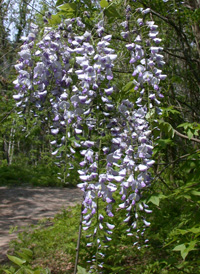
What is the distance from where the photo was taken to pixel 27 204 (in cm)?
713

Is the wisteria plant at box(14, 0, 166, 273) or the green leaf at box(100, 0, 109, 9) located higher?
the green leaf at box(100, 0, 109, 9)

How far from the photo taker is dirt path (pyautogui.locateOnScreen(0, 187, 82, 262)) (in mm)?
5383

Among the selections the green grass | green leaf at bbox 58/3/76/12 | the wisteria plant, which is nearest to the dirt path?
the green grass

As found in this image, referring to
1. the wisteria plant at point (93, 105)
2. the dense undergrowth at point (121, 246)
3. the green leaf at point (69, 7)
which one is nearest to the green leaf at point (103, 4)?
the wisteria plant at point (93, 105)

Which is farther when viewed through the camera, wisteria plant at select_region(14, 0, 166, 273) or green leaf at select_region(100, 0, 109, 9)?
green leaf at select_region(100, 0, 109, 9)

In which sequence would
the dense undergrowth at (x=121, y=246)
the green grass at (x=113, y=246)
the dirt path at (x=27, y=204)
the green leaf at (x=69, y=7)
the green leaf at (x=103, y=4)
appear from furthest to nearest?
1. the dirt path at (x=27, y=204)
2. the green grass at (x=113, y=246)
3. the dense undergrowth at (x=121, y=246)
4. the green leaf at (x=69, y=7)
5. the green leaf at (x=103, y=4)

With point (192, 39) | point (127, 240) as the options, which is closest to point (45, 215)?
point (127, 240)

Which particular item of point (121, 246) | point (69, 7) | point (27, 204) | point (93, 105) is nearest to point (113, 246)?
point (121, 246)

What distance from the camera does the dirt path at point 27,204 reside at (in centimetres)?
538

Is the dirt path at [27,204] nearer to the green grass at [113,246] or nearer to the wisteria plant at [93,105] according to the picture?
the green grass at [113,246]

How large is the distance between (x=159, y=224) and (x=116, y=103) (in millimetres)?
2341

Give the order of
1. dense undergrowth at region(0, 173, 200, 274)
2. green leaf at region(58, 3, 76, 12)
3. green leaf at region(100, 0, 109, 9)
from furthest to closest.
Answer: dense undergrowth at region(0, 173, 200, 274)
green leaf at region(58, 3, 76, 12)
green leaf at region(100, 0, 109, 9)

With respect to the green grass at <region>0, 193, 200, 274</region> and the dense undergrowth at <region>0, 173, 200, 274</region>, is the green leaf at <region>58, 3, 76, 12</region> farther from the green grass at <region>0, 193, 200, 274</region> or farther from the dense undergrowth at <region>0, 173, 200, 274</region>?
the green grass at <region>0, 193, 200, 274</region>

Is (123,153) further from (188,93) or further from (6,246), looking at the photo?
(188,93)
